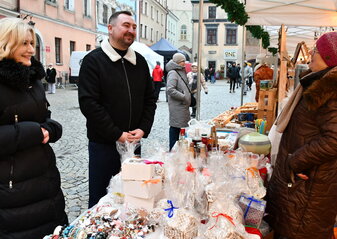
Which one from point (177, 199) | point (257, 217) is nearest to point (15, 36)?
point (177, 199)

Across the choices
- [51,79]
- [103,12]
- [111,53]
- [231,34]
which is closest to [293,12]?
[111,53]

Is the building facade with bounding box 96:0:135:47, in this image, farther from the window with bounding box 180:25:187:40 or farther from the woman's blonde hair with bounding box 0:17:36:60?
the window with bounding box 180:25:187:40

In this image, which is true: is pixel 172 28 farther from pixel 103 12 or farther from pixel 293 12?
pixel 293 12

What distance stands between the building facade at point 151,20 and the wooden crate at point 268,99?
33.4 m

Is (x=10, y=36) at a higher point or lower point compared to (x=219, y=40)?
lower

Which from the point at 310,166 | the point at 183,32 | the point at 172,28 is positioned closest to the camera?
the point at 310,166

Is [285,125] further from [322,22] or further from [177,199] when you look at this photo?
[322,22]

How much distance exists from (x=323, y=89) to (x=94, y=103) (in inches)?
63.5

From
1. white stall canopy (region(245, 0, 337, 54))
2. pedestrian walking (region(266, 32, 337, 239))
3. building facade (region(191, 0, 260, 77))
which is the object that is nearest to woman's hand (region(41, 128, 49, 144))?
pedestrian walking (region(266, 32, 337, 239))

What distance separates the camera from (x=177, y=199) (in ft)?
5.70

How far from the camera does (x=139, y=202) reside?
1706mm

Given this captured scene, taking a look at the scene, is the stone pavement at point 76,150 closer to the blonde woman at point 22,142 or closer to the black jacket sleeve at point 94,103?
the black jacket sleeve at point 94,103

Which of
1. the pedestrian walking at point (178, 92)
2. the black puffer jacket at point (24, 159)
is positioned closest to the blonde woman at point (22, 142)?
the black puffer jacket at point (24, 159)

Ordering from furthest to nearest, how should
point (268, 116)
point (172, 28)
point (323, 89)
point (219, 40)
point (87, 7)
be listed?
point (172, 28) < point (219, 40) < point (87, 7) < point (268, 116) < point (323, 89)
